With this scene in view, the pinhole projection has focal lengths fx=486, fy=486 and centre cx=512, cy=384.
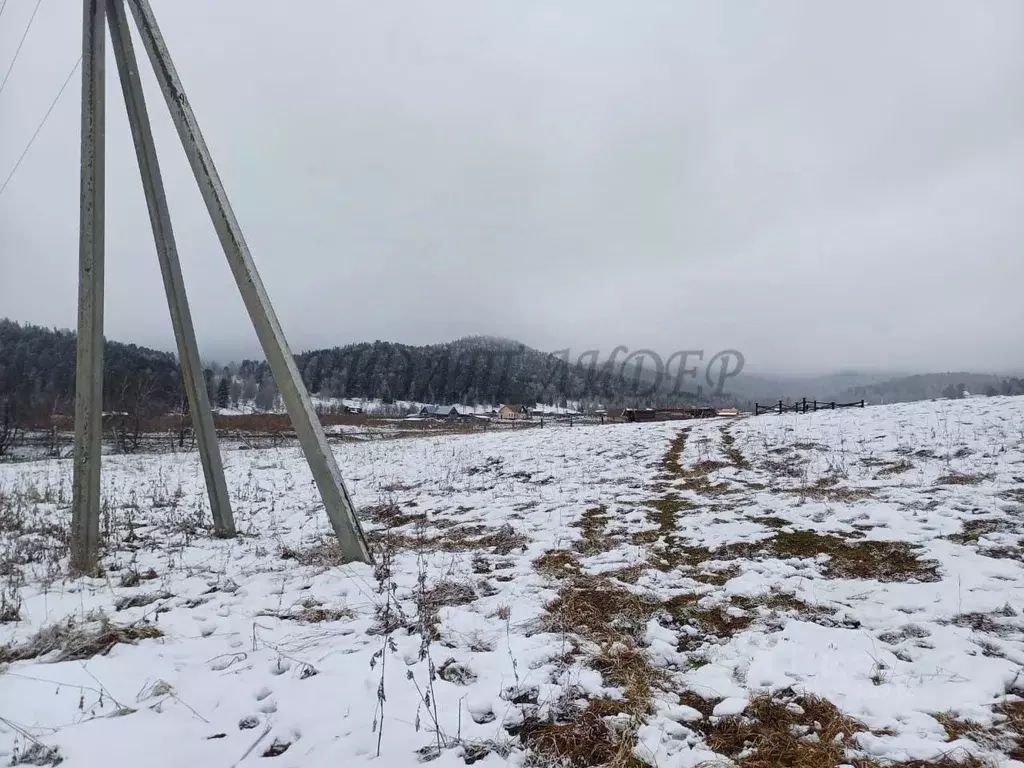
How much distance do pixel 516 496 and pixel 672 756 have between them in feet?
24.7

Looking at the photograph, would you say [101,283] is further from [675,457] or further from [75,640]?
[675,457]

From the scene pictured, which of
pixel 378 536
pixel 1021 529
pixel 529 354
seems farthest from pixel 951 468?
pixel 529 354

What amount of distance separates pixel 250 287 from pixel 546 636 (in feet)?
16.3

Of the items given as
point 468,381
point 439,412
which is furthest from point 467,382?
point 439,412

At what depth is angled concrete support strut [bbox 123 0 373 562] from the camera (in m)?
5.65

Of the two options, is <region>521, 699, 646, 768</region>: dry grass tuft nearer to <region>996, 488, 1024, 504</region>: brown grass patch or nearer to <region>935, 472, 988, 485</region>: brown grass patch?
<region>996, 488, 1024, 504</region>: brown grass patch

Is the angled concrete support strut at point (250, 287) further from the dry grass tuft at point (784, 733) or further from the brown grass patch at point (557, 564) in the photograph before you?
the dry grass tuft at point (784, 733)

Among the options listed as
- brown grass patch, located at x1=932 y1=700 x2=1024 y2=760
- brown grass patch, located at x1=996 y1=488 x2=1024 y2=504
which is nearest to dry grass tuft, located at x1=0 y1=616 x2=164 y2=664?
brown grass patch, located at x1=932 y1=700 x2=1024 y2=760

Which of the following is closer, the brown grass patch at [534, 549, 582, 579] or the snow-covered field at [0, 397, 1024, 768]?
the snow-covered field at [0, 397, 1024, 768]

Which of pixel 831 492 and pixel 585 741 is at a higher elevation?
pixel 831 492

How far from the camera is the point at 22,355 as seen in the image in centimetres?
5100

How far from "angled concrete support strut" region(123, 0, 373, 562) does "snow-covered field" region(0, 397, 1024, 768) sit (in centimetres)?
72

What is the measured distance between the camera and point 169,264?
7082 millimetres

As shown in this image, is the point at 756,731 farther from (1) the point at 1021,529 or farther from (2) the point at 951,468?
(2) the point at 951,468
